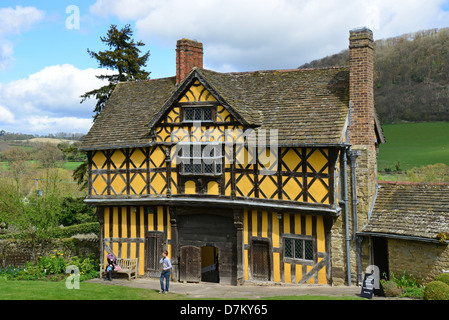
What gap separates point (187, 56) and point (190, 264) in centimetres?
922

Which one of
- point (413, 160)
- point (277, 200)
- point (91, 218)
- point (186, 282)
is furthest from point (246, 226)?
point (413, 160)

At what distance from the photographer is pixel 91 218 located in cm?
3162

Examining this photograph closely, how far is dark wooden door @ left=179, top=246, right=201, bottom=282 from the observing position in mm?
18141

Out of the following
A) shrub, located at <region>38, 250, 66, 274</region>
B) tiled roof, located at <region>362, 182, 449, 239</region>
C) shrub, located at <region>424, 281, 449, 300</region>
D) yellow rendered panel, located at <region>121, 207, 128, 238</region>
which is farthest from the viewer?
shrub, located at <region>38, 250, 66, 274</region>

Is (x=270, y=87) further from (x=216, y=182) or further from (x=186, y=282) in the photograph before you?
(x=186, y=282)

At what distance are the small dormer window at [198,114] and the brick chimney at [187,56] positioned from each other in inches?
104

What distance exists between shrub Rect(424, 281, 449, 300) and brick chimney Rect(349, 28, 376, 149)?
5565 millimetres

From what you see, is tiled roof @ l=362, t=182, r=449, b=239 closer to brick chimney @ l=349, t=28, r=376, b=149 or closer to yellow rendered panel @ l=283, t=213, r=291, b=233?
brick chimney @ l=349, t=28, r=376, b=149

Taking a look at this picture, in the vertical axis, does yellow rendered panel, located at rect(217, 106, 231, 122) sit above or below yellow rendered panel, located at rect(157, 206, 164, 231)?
above

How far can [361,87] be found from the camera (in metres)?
15.7

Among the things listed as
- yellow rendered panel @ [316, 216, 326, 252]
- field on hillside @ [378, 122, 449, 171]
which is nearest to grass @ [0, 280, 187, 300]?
yellow rendered panel @ [316, 216, 326, 252]

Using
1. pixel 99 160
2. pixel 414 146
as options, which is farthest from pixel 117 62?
pixel 414 146

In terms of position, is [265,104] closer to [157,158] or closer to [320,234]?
[157,158]

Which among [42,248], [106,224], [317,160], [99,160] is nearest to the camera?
[317,160]
